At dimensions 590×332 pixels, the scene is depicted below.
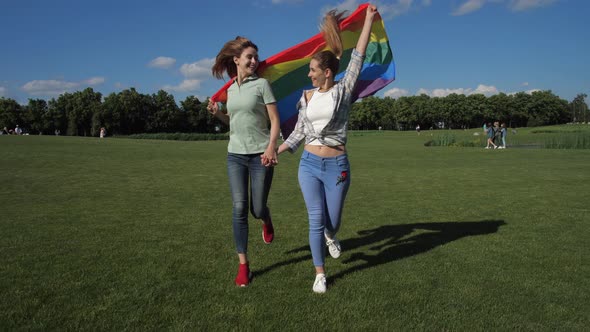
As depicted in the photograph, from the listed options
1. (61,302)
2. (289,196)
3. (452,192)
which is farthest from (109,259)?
(452,192)

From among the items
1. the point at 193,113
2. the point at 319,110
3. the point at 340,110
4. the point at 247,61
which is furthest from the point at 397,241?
the point at 193,113

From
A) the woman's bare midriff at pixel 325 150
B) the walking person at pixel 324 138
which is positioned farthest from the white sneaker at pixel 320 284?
the woman's bare midriff at pixel 325 150

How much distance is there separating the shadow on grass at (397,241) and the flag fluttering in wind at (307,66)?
1968 millimetres

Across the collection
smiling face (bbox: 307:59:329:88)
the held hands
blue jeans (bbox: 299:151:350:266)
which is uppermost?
smiling face (bbox: 307:59:329:88)

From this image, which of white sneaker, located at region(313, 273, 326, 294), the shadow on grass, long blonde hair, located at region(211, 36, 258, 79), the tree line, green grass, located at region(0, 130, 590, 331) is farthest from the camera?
the tree line

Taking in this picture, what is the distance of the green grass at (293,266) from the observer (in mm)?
3938

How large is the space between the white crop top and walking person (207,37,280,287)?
40cm

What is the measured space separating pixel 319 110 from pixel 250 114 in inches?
30.5

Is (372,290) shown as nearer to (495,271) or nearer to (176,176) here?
(495,271)

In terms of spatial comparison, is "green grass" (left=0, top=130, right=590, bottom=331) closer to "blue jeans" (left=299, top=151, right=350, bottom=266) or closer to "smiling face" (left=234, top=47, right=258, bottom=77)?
"blue jeans" (left=299, top=151, right=350, bottom=266)

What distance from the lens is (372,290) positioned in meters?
4.63

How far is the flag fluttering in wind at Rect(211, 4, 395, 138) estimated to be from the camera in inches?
238

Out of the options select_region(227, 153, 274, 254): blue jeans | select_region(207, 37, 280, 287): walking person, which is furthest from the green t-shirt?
select_region(227, 153, 274, 254): blue jeans

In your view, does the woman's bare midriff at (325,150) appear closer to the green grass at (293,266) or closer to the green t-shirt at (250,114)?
the green t-shirt at (250,114)
